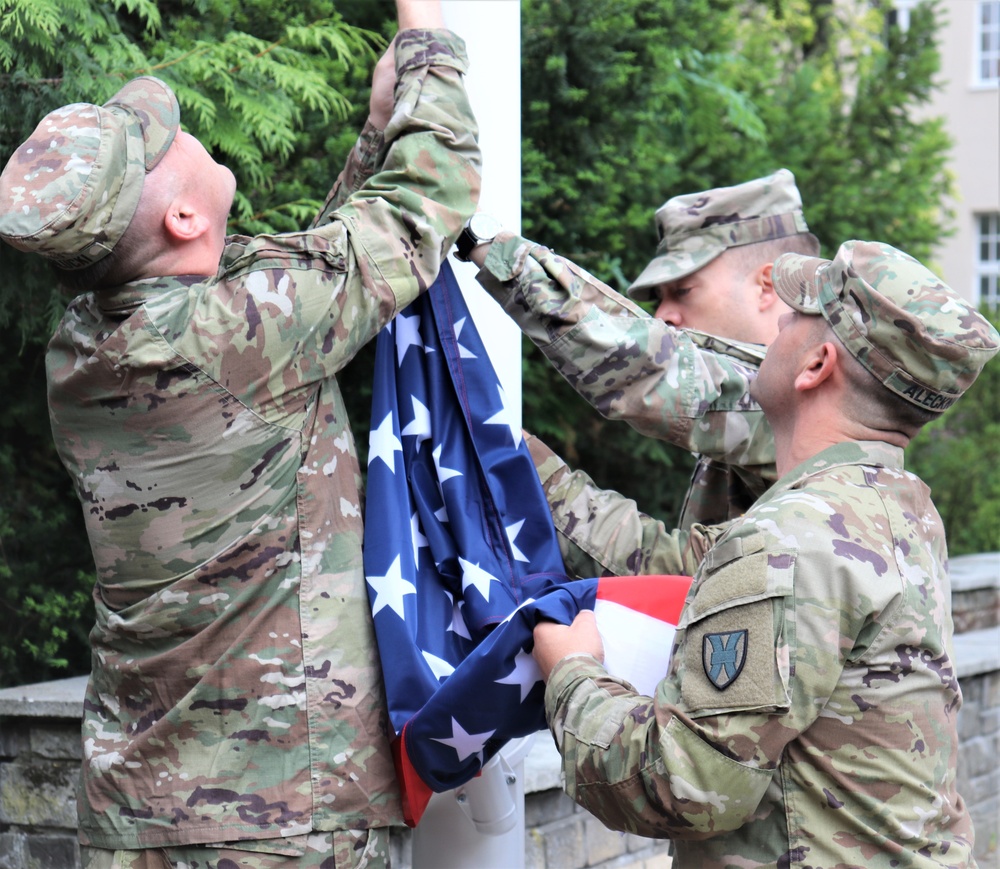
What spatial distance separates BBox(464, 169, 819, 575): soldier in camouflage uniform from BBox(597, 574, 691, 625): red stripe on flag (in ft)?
1.36

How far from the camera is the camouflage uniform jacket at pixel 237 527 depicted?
2258 mm

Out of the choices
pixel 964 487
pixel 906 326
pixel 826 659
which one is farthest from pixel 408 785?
pixel 964 487

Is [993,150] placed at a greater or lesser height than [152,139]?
lesser

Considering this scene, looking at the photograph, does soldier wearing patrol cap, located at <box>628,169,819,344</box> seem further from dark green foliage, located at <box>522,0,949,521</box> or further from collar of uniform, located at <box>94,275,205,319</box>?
dark green foliage, located at <box>522,0,949,521</box>

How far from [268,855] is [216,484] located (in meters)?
0.68

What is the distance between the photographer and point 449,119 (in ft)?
8.12

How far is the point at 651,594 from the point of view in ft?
7.70

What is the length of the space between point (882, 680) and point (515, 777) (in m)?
1.09

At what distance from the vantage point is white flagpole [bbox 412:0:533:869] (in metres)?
2.74

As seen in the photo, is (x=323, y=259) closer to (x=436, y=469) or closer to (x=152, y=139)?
(x=152, y=139)

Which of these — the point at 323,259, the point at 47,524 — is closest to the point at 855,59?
the point at 47,524

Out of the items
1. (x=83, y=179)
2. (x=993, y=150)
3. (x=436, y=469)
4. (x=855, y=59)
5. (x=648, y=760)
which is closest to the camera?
(x=648, y=760)

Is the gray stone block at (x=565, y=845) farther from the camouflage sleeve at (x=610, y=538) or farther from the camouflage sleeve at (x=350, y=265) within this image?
the camouflage sleeve at (x=350, y=265)

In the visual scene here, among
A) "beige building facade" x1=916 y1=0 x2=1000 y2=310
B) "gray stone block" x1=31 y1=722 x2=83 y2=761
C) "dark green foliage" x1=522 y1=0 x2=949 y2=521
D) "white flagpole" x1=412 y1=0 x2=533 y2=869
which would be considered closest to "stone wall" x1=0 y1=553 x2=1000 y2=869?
"gray stone block" x1=31 y1=722 x2=83 y2=761
